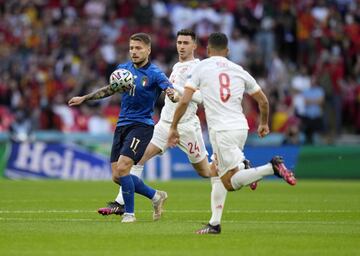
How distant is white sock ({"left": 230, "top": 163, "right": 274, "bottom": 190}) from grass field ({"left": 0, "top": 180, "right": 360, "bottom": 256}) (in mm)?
644

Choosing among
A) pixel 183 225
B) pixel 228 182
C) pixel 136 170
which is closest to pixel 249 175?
pixel 228 182

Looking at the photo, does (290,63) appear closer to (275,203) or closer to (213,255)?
(275,203)

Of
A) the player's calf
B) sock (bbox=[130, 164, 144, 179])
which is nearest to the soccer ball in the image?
sock (bbox=[130, 164, 144, 179])

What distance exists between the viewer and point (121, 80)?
47.5 ft

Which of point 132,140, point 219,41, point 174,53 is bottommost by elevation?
point 132,140

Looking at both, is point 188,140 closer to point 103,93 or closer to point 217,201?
point 103,93

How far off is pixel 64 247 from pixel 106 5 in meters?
23.6

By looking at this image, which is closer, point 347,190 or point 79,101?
point 79,101

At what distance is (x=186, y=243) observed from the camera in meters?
11.8

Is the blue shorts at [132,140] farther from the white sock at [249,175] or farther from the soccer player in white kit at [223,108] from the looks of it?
the white sock at [249,175]

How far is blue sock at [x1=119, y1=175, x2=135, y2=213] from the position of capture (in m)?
14.4

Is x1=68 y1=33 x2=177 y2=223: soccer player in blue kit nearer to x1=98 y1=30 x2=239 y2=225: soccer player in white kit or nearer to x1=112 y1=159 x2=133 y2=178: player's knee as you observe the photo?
x1=112 y1=159 x2=133 y2=178: player's knee

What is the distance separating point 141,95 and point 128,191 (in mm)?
1373

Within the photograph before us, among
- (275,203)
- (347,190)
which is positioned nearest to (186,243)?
(275,203)
